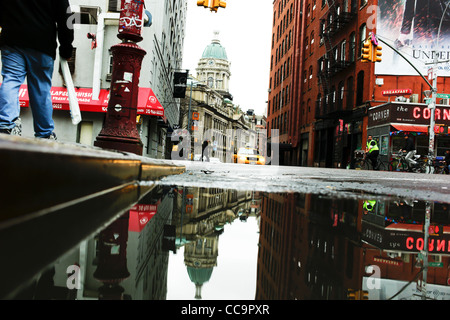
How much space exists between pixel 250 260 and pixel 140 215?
32.5 inches

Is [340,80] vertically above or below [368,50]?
above

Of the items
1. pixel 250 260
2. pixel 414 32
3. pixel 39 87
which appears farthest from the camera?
pixel 414 32

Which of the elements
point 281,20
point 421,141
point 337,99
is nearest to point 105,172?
point 421,141

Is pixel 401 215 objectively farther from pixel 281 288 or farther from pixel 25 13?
pixel 25 13

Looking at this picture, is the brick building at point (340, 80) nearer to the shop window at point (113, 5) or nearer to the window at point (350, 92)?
the window at point (350, 92)

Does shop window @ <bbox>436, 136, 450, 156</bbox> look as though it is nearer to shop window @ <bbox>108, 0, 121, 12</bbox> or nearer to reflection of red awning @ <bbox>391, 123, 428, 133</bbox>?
reflection of red awning @ <bbox>391, 123, 428, 133</bbox>

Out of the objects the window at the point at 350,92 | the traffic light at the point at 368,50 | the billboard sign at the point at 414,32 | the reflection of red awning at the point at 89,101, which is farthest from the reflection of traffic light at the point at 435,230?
the window at the point at 350,92

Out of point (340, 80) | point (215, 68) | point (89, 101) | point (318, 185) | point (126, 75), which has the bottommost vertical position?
point (318, 185)

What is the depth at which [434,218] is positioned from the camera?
229cm

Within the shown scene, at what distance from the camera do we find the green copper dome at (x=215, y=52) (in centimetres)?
11944

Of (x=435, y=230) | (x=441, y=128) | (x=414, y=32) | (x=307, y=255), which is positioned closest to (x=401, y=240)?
(x=435, y=230)

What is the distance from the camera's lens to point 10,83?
12.2ft

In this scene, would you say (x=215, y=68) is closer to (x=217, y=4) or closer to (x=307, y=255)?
(x=217, y=4)
